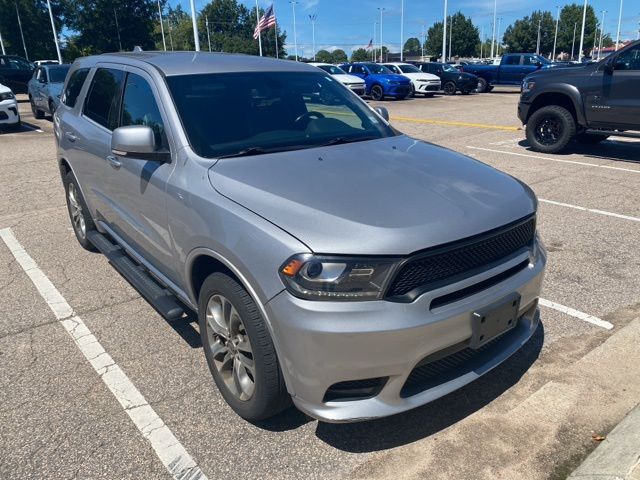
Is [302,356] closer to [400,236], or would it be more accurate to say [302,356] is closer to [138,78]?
[400,236]

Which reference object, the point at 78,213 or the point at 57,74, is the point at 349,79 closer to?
the point at 57,74

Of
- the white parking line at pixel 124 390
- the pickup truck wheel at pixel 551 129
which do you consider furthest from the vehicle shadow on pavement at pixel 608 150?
the white parking line at pixel 124 390

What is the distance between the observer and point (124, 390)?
3.09 metres

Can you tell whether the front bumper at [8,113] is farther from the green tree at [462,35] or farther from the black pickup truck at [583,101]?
the green tree at [462,35]

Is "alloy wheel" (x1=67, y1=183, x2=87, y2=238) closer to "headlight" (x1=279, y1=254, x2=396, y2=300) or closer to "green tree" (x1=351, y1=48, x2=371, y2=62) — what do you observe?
"headlight" (x1=279, y1=254, x2=396, y2=300)

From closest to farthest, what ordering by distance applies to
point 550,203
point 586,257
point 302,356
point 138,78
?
point 302,356 → point 138,78 → point 586,257 → point 550,203

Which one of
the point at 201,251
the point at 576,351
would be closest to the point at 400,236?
the point at 201,251

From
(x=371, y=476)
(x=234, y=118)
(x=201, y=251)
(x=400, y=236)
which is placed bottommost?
(x=371, y=476)

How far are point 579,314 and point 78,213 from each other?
4.62 metres

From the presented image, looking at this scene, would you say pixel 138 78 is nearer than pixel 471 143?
Yes

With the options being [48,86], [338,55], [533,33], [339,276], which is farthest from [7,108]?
[338,55]

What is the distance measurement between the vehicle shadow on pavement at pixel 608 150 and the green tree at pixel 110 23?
57.4 metres

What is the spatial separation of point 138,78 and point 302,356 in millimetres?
2435

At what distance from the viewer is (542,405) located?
2855 millimetres
